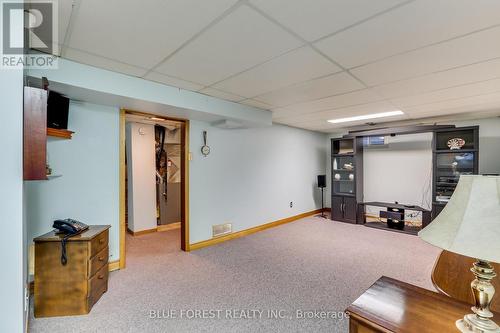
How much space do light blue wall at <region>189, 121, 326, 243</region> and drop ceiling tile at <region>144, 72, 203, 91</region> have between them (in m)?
0.97

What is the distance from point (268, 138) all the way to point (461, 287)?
12.9 feet

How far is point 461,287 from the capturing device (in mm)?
1474

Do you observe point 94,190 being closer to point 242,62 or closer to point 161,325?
point 161,325

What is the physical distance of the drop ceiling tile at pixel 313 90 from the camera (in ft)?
8.73

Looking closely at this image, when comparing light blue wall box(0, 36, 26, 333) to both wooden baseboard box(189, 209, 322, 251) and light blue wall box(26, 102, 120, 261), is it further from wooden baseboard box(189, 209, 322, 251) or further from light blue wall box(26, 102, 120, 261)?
wooden baseboard box(189, 209, 322, 251)

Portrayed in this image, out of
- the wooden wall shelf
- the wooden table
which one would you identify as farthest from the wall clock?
the wooden table

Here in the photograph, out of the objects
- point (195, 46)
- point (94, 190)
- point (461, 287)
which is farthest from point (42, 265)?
point (461, 287)

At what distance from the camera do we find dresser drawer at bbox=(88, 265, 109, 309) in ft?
7.18

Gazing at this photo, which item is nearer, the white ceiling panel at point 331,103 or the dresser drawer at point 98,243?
the dresser drawer at point 98,243

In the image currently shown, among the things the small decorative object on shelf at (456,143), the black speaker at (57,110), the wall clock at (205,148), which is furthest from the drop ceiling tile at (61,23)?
the small decorative object on shelf at (456,143)

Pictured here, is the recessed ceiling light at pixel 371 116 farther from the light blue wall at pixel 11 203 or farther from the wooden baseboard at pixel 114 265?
the light blue wall at pixel 11 203

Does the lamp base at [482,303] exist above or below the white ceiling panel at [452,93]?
below

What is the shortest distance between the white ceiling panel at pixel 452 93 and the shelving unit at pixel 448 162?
4.51 ft

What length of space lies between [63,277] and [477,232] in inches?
113
